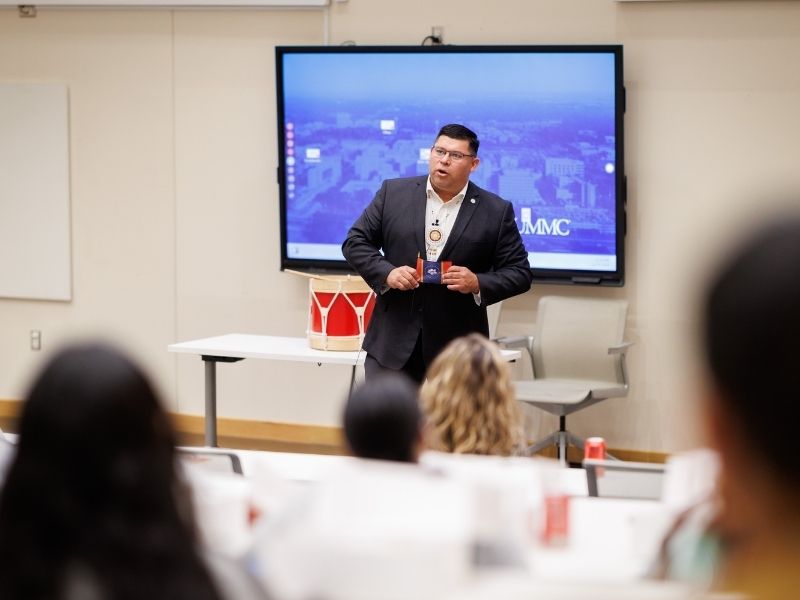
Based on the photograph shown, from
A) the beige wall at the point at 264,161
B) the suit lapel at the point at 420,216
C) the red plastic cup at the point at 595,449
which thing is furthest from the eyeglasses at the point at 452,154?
the red plastic cup at the point at 595,449

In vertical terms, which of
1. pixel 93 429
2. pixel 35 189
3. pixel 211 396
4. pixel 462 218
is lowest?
pixel 211 396

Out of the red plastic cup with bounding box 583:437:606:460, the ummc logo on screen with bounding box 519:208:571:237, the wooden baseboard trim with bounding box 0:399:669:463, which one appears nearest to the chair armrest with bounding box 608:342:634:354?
the ummc logo on screen with bounding box 519:208:571:237

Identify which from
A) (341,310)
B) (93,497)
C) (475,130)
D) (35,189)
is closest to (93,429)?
(93,497)

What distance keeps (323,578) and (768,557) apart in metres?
0.81

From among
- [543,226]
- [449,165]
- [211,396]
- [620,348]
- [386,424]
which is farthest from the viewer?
[543,226]

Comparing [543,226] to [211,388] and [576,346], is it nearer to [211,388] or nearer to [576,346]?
[576,346]

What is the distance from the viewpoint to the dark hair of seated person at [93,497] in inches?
51.4

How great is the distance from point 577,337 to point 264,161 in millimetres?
2247

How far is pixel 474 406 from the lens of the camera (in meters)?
2.95

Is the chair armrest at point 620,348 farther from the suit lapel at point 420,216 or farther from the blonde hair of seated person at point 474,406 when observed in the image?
the blonde hair of seated person at point 474,406

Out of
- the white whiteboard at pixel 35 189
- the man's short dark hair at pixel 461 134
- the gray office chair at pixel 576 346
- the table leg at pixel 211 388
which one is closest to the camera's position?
the man's short dark hair at pixel 461 134

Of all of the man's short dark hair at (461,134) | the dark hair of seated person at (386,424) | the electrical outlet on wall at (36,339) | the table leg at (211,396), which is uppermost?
the man's short dark hair at (461,134)

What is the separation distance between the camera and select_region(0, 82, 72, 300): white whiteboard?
300 inches

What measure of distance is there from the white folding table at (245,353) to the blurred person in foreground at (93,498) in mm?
4239
